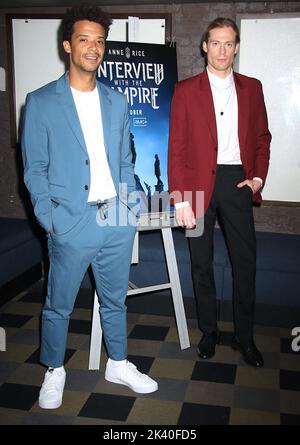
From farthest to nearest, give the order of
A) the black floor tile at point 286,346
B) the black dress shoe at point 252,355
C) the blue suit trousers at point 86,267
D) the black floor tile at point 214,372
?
1. the black floor tile at point 286,346
2. the black dress shoe at point 252,355
3. the black floor tile at point 214,372
4. the blue suit trousers at point 86,267

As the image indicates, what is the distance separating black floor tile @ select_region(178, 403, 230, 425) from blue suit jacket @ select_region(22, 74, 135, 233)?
1.02m

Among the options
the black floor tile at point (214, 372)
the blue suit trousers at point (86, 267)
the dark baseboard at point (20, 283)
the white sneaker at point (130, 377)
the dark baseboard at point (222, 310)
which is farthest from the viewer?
the dark baseboard at point (20, 283)

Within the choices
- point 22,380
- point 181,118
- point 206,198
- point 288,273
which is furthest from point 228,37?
point 22,380

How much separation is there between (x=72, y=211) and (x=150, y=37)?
2043 mm

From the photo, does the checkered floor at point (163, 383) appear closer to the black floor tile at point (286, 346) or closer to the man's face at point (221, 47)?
the black floor tile at point (286, 346)

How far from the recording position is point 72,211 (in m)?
2.32

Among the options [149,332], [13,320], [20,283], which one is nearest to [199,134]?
[149,332]

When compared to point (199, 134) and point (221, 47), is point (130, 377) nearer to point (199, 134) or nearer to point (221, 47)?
point (199, 134)

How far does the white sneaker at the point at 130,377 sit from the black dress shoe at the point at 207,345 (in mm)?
423

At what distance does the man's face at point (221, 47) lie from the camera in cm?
254

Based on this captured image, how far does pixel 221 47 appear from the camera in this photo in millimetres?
2561

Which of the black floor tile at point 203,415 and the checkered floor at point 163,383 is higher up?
the checkered floor at point 163,383

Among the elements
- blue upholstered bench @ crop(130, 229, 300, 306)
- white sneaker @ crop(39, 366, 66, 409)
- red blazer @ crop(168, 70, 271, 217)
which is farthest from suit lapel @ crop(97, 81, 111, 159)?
blue upholstered bench @ crop(130, 229, 300, 306)

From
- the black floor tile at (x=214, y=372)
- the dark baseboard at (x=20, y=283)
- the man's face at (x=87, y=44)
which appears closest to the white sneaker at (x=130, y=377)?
the black floor tile at (x=214, y=372)
